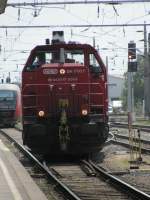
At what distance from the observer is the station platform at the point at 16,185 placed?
39.9 feet

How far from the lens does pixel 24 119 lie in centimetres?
2041

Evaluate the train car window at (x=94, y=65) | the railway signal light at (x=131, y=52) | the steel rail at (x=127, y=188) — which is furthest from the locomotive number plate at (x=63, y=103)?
the railway signal light at (x=131, y=52)

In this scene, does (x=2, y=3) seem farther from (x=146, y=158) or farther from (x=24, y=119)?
(x=146, y=158)

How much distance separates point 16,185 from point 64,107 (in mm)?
6844

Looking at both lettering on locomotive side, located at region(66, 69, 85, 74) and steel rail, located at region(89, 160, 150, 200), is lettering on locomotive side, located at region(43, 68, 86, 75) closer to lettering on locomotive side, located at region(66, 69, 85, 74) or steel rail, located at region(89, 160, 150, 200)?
lettering on locomotive side, located at region(66, 69, 85, 74)

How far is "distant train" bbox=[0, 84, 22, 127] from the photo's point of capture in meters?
49.6

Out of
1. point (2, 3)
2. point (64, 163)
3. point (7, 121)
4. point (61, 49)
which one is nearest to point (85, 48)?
point (61, 49)

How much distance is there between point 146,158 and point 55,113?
3.61 metres

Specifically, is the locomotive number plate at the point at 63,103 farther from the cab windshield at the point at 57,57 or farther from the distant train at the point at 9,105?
the distant train at the point at 9,105

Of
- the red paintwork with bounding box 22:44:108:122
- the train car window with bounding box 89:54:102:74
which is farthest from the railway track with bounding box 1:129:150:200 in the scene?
the train car window with bounding box 89:54:102:74

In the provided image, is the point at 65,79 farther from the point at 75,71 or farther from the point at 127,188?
the point at 127,188

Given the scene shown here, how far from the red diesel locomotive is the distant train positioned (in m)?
29.2

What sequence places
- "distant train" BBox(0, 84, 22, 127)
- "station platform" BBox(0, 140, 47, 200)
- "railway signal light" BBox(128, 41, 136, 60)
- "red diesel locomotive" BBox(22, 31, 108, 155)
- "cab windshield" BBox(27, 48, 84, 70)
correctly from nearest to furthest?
1. "station platform" BBox(0, 140, 47, 200)
2. "red diesel locomotive" BBox(22, 31, 108, 155)
3. "cab windshield" BBox(27, 48, 84, 70)
4. "railway signal light" BBox(128, 41, 136, 60)
5. "distant train" BBox(0, 84, 22, 127)

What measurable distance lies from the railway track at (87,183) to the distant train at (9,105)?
2947cm
